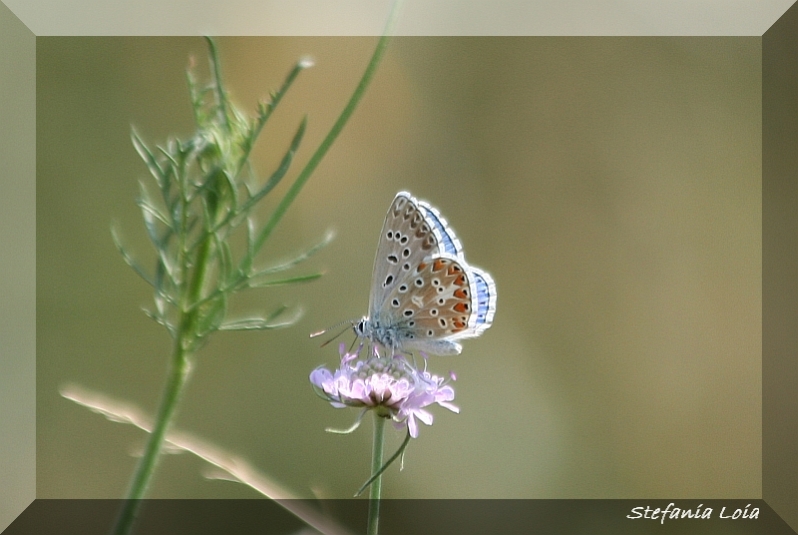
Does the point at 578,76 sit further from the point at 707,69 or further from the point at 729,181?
the point at 729,181

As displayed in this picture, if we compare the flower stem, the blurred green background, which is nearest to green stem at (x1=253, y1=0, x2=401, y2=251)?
the flower stem

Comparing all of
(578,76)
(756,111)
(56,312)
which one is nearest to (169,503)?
(56,312)
